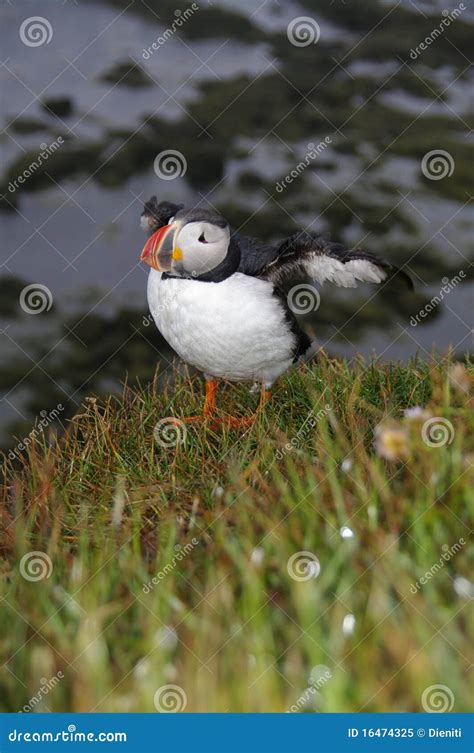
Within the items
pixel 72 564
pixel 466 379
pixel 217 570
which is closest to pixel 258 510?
pixel 217 570

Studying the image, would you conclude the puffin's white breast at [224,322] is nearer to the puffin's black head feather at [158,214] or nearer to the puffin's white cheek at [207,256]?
the puffin's white cheek at [207,256]

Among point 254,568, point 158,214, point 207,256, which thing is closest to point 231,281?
point 207,256

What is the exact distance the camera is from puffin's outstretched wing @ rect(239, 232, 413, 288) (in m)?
2.81

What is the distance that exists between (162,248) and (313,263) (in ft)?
1.69

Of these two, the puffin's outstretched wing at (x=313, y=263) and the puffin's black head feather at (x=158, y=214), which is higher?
the puffin's outstretched wing at (x=313, y=263)

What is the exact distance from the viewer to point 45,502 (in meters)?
2.78

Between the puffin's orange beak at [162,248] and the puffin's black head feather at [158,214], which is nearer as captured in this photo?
the puffin's orange beak at [162,248]

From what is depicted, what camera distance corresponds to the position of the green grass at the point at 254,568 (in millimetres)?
1818

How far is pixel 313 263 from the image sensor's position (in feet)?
9.70

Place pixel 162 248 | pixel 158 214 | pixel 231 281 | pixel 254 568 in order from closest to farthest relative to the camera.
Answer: pixel 254 568 < pixel 162 248 < pixel 231 281 < pixel 158 214

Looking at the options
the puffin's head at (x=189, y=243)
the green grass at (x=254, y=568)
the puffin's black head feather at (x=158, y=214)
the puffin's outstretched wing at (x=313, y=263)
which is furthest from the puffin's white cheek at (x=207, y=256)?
the green grass at (x=254, y=568)

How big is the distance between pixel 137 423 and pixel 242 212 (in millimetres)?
1130

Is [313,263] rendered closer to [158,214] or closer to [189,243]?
[189,243]

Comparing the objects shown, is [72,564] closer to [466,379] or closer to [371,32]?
[466,379]
